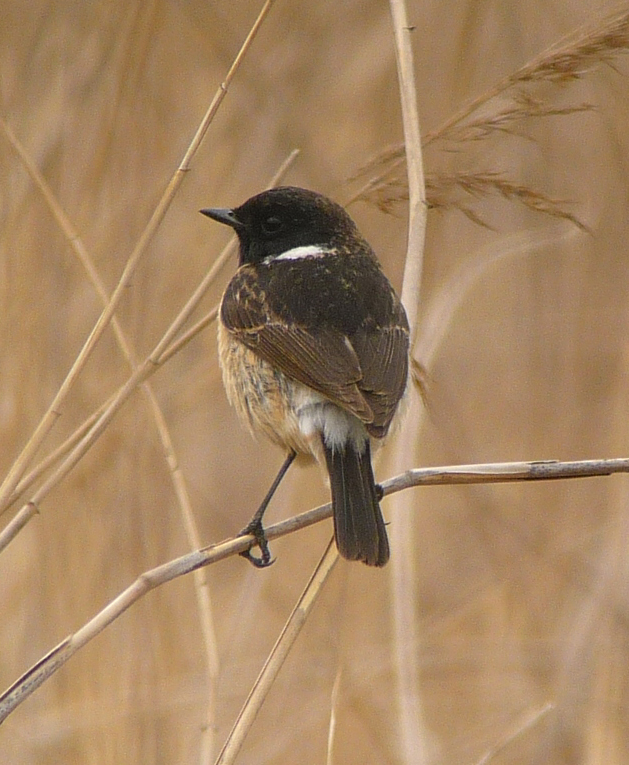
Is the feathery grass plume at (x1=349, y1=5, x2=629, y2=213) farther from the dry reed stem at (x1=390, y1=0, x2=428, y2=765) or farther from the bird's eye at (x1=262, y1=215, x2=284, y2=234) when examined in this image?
the bird's eye at (x1=262, y1=215, x2=284, y2=234)

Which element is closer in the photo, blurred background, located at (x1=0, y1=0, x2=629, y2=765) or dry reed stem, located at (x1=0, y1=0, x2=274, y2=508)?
dry reed stem, located at (x1=0, y1=0, x2=274, y2=508)

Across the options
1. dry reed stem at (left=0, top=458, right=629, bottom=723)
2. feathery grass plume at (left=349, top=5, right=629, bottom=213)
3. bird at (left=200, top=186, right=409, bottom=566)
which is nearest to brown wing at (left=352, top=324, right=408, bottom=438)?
bird at (left=200, top=186, right=409, bottom=566)

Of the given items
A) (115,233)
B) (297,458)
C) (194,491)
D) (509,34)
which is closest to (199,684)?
(297,458)

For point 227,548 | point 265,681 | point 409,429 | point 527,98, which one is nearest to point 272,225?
point 409,429

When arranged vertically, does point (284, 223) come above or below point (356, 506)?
above

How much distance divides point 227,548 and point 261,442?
1614 millimetres

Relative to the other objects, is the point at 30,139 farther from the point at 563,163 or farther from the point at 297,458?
the point at 563,163

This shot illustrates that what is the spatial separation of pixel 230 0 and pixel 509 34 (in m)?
1.34

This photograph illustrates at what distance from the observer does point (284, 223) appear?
340cm

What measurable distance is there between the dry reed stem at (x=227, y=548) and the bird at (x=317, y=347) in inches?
8.7

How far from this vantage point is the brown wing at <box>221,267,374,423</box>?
2.64m

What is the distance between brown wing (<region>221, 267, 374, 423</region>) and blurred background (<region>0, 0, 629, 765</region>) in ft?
0.96

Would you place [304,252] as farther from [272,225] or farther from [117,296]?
[117,296]

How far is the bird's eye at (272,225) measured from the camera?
3387 mm
